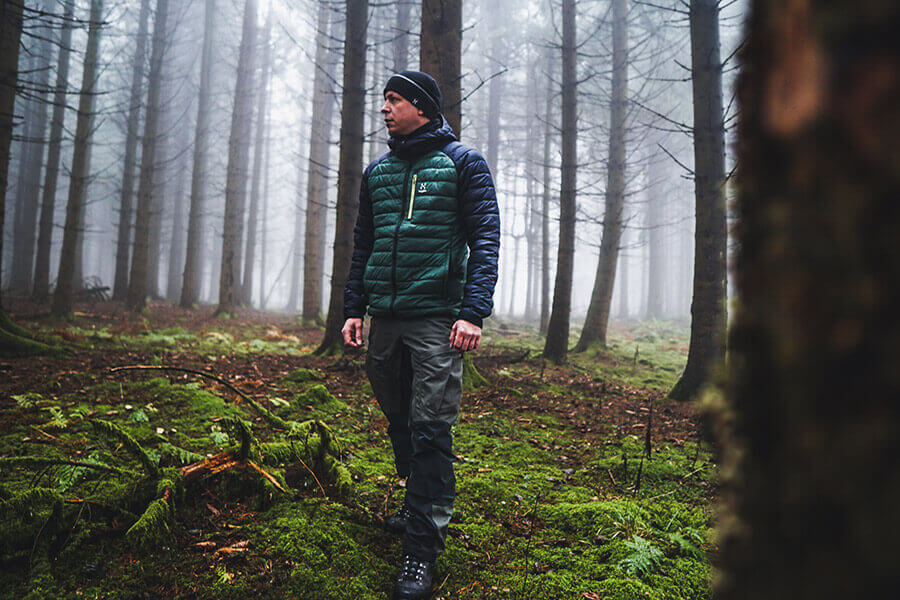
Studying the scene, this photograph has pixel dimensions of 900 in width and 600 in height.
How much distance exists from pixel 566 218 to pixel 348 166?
4.50 m

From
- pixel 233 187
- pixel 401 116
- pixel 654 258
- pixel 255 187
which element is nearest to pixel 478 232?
pixel 401 116

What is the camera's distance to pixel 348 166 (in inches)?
324

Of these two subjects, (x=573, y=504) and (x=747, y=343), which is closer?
(x=747, y=343)

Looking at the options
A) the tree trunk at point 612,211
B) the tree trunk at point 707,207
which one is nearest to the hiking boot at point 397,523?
the tree trunk at point 707,207

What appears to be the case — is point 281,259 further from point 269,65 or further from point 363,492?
point 363,492

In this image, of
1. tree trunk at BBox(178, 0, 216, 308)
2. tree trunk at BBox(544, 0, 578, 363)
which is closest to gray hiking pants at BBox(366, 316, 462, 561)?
tree trunk at BBox(544, 0, 578, 363)

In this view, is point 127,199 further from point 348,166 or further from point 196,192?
point 348,166

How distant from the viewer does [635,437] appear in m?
4.71

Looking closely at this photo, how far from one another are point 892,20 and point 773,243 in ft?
0.65

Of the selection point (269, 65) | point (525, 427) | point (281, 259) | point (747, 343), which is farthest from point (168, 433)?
point (281, 259)

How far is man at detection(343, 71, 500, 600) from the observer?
7.64 ft

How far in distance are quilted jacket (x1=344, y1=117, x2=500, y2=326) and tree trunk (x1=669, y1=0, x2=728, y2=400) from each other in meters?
4.97

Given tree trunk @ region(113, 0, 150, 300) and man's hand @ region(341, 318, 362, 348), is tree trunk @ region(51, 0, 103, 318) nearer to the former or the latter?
tree trunk @ region(113, 0, 150, 300)

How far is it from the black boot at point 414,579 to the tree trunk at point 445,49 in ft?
18.0
